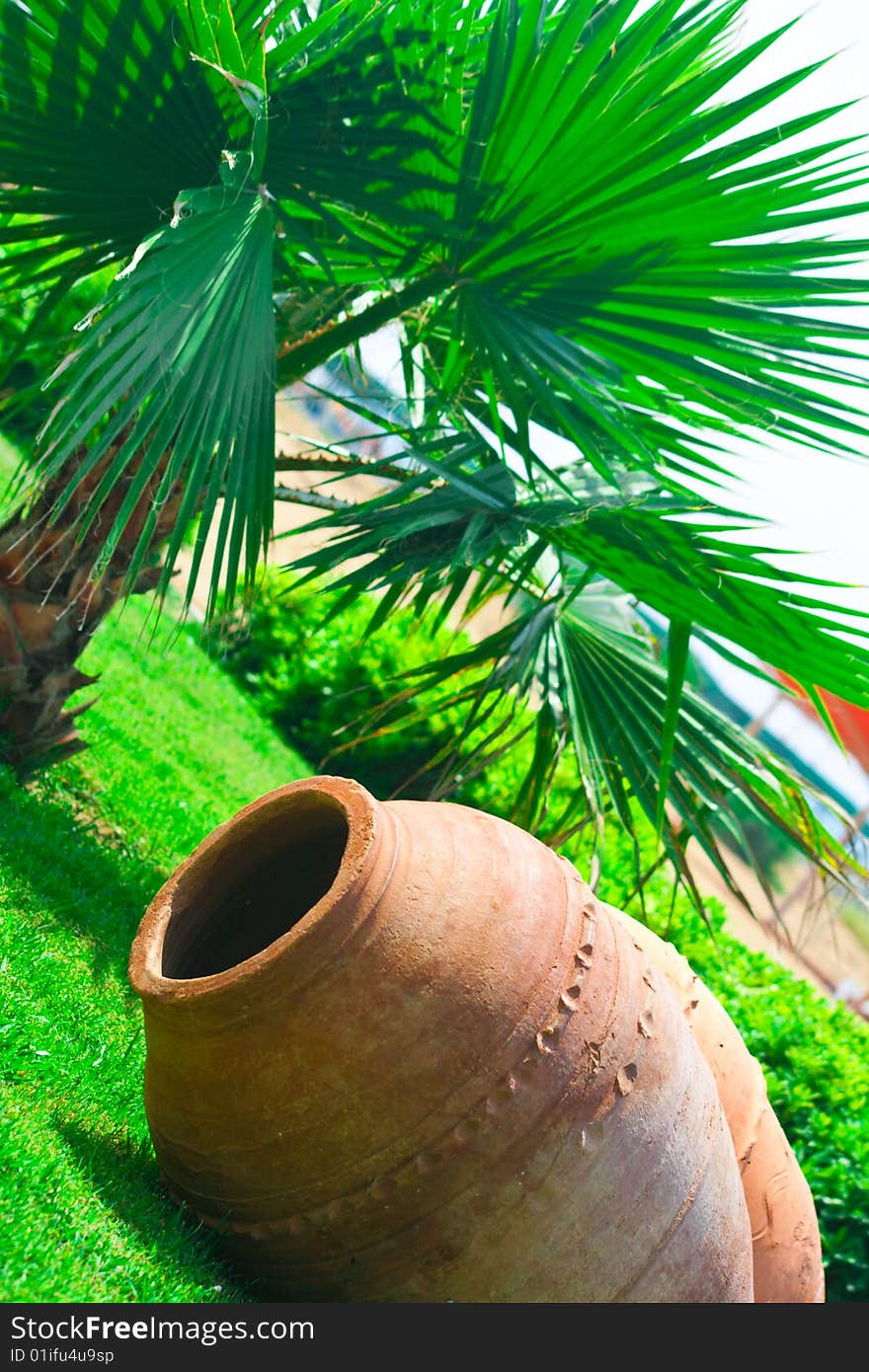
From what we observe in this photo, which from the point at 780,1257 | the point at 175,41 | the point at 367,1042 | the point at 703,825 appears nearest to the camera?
the point at 367,1042

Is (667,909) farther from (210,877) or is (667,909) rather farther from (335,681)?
(210,877)

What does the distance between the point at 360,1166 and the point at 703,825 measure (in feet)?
5.41

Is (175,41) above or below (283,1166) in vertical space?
above

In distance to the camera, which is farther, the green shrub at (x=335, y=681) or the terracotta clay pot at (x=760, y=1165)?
the green shrub at (x=335, y=681)

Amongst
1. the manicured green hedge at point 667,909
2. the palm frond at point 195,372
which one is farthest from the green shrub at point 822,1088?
the palm frond at point 195,372

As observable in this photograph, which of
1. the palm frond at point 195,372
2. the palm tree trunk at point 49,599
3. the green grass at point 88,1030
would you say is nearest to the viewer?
the green grass at point 88,1030

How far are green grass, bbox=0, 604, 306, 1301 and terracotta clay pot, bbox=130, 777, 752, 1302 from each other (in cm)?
18

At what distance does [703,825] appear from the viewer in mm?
3639

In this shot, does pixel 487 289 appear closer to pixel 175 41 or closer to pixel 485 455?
pixel 485 455

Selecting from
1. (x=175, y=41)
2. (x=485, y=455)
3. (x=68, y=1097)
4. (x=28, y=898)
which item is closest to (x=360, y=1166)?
(x=68, y=1097)

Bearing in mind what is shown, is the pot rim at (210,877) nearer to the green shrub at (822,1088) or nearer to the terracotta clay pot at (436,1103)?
the terracotta clay pot at (436,1103)

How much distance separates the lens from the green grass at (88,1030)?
212cm

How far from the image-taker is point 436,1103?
2.34m

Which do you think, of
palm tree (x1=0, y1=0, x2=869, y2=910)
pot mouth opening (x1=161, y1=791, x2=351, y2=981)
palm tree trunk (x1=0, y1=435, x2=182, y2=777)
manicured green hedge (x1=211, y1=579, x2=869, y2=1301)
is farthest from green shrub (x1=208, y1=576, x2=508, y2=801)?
pot mouth opening (x1=161, y1=791, x2=351, y2=981)
